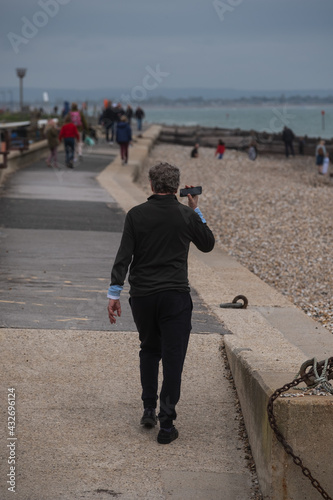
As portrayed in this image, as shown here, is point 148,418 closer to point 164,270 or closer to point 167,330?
point 167,330

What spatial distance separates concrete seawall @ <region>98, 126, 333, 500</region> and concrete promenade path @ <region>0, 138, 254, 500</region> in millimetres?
199

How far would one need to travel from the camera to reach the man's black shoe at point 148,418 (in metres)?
5.03

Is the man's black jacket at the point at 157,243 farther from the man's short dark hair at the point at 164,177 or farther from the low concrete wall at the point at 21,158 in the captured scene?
the low concrete wall at the point at 21,158

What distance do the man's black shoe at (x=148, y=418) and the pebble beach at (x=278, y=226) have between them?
13.3ft

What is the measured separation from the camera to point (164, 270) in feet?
15.9

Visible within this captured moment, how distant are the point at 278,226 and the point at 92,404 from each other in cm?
1262

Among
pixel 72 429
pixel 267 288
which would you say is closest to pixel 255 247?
pixel 267 288

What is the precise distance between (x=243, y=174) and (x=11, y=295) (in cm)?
2543

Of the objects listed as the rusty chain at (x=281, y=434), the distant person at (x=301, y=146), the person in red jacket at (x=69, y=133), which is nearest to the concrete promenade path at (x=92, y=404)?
the rusty chain at (x=281, y=434)

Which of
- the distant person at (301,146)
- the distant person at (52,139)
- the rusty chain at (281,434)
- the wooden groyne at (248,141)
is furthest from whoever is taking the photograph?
the wooden groyne at (248,141)

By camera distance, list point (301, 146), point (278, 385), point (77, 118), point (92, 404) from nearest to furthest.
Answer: point (278, 385), point (92, 404), point (77, 118), point (301, 146)

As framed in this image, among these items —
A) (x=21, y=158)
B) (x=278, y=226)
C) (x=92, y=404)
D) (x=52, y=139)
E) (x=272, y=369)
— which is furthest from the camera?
(x=21, y=158)

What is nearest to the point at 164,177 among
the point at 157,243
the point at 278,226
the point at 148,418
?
the point at 157,243

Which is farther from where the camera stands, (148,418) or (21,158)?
(21,158)
